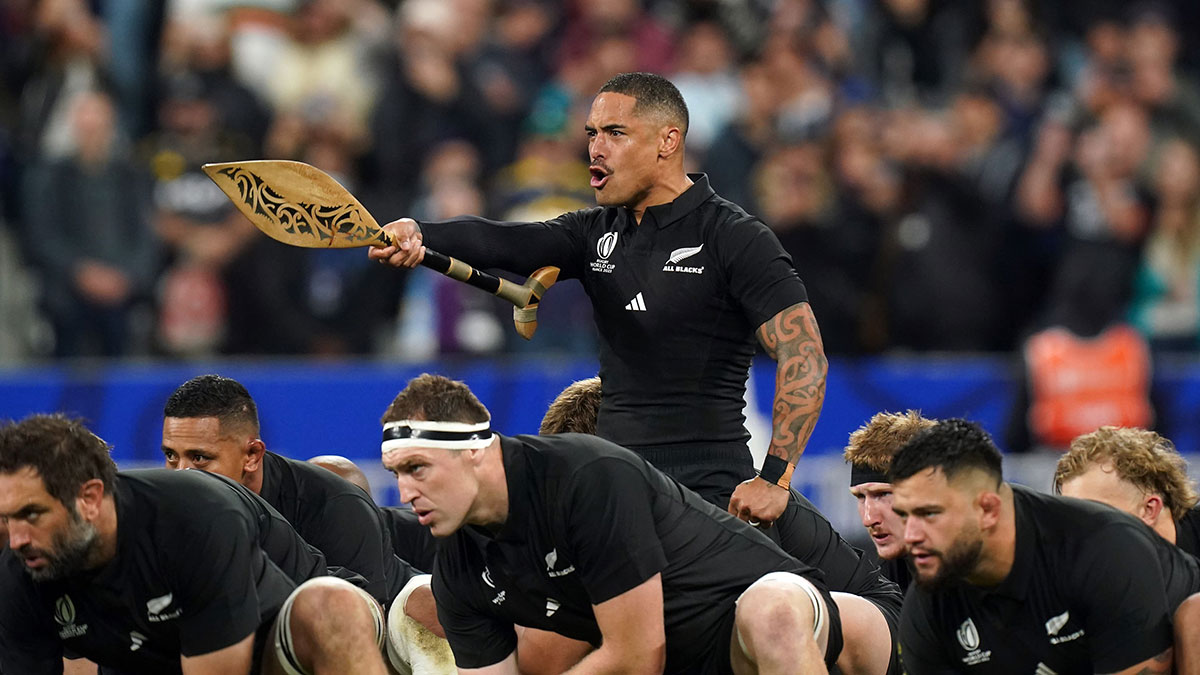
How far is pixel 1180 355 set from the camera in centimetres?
1187

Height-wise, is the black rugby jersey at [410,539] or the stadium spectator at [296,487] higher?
the stadium spectator at [296,487]

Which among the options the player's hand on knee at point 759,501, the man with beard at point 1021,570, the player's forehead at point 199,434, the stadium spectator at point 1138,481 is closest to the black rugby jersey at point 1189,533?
the stadium spectator at point 1138,481

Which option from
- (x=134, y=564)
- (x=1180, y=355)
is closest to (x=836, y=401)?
(x=1180, y=355)

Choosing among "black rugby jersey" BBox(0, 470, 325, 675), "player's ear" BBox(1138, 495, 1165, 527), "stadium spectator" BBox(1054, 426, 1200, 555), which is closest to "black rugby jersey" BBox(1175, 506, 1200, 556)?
"stadium spectator" BBox(1054, 426, 1200, 555)

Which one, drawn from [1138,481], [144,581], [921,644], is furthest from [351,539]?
[1138,481]

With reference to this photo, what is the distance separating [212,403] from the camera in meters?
7.02

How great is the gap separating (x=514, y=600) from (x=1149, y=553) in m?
1.99

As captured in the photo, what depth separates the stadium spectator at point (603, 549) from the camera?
5754mm

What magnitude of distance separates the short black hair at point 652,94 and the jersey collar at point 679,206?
0.21 metres

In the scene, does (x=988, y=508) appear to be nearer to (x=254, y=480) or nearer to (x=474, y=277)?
(x=474, y=277)

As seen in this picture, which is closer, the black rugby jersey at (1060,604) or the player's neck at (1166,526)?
the black rugby jersey at (1060,604)

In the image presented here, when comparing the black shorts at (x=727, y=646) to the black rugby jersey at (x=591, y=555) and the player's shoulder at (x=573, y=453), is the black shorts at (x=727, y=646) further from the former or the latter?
the player's shoulder at (x=573, y=453)

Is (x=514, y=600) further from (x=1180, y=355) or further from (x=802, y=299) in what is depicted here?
(x=1180, y=355)

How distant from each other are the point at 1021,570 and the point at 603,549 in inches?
49.6
